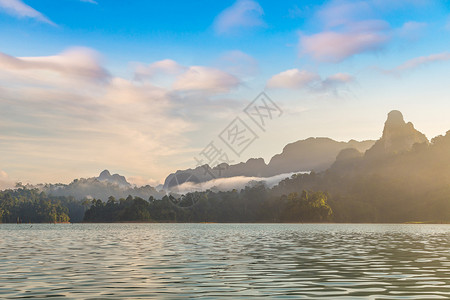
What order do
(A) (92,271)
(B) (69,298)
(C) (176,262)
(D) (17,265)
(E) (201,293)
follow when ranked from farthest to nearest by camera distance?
1. (C) (176,262)
2. (D) (17,265)
3. (A) (92,271)
4. (E) (201,293)
5. (B) (69,298)

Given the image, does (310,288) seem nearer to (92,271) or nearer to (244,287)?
(244,287)

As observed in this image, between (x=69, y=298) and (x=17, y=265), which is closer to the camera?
(x=69, y=298)

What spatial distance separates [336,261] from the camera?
3847cm

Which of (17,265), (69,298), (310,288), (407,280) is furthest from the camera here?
(17,265)

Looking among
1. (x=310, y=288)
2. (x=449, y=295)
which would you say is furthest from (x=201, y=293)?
(x=449, y=295)

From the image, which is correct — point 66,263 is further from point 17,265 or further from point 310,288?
point 310,288

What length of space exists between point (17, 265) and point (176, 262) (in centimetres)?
1203

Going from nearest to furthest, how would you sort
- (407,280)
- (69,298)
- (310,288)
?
(69,298), (310,288), (407,280)

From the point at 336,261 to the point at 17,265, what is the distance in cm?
2501

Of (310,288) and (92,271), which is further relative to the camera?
(92,271)

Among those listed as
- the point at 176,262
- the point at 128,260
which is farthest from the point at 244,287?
the point at 128,260

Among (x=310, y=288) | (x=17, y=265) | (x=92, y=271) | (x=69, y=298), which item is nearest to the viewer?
(x=69, y=298)

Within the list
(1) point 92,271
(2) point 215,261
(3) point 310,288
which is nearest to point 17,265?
(1) point 92,271

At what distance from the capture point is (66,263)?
36.9 metres
